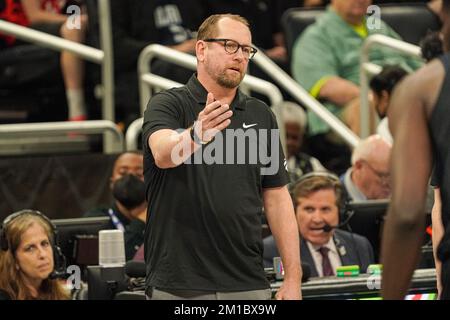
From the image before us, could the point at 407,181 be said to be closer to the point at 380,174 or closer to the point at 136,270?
the point at 136,270

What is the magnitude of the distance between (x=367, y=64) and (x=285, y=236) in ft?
14.4

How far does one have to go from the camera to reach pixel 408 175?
3049mm

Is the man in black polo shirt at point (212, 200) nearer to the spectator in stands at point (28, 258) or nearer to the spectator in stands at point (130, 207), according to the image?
the spectator in stands at point (28, 258)

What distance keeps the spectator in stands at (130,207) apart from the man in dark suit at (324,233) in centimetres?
85

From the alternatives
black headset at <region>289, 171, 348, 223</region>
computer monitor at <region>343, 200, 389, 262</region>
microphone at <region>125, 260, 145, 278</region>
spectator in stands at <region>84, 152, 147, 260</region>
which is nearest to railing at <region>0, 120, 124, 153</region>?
spectator in stands at <region>84, 152, 147, 260</region>

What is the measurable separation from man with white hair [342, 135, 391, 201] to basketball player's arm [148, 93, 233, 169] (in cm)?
363

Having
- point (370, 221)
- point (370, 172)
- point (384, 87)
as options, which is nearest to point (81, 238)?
point (370, 221)

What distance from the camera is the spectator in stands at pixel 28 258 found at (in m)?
5.85

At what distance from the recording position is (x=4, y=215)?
788 centimetres

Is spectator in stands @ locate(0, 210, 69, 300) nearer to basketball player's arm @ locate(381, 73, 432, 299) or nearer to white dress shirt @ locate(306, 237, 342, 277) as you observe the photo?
white dress shirt @ locate(306, 237, 342, 277)

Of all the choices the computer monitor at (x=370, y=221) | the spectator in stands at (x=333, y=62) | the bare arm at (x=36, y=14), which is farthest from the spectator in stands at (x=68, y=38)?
the computer monitor at (x=370, y=221)

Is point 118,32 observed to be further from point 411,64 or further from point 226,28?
point 226,28

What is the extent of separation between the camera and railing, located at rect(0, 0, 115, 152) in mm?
8273
